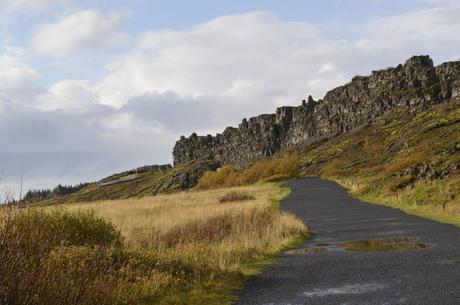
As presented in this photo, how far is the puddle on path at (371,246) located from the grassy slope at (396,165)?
19.1 feet

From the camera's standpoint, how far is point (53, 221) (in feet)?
48.1

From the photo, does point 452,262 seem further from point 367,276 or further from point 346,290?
point 346,290

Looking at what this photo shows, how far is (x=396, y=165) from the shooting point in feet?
172

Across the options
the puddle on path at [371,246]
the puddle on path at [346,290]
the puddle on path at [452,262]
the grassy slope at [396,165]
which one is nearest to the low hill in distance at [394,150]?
the grassy slope at [396,165]

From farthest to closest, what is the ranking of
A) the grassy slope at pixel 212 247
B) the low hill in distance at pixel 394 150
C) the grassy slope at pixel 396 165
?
the low hill in distance at pixel 394 150 → the grassy slope at pixel 396 165 → the grassy slope at pixel 212 247

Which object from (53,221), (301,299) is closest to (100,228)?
(53,221)

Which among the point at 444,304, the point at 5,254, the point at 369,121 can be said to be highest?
the point at 369,121

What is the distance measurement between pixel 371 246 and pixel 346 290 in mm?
6499

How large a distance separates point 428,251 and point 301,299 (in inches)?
245

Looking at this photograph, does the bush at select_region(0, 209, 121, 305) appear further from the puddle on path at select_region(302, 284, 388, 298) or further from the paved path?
the puddle on path at select_region(302, 284, 388, 298)

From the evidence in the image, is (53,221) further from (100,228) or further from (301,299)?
(301,299)

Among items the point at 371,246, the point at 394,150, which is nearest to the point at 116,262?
the point at 371,246

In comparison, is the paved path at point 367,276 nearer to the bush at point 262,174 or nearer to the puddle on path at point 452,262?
the puddle on path at point 452,262

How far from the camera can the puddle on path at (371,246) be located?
50.2 feet
